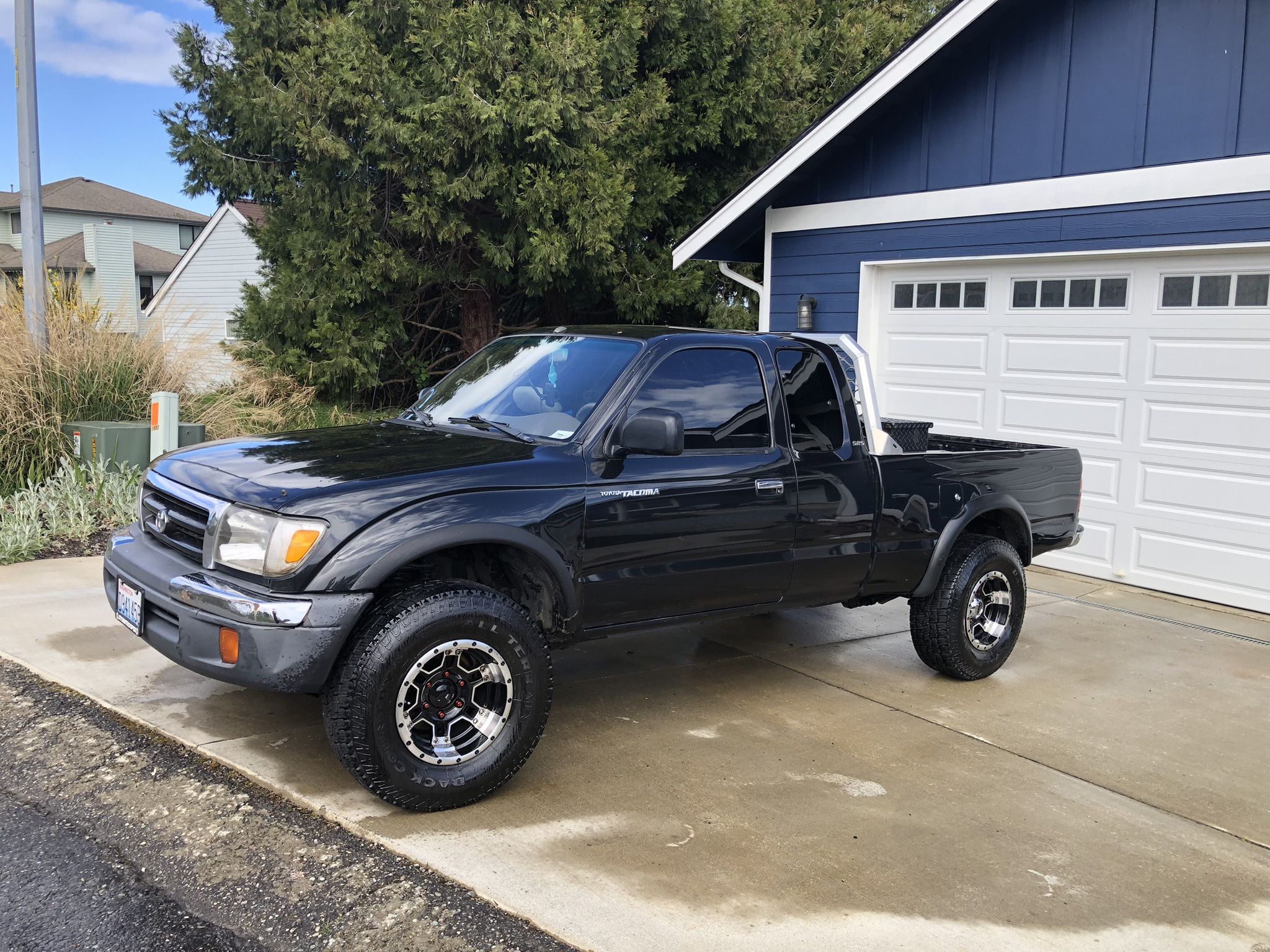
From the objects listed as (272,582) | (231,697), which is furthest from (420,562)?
(231,697)

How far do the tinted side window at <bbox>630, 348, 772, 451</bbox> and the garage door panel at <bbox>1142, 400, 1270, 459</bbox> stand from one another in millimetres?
4452

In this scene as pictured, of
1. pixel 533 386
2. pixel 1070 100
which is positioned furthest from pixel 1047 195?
pixel 533 386

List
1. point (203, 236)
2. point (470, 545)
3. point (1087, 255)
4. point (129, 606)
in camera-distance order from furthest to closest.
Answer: point (203, 236) → point (1087, 255) → point (129, 606) → point (470, 545)

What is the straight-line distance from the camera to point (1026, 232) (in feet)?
28.8

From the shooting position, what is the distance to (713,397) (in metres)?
5.07

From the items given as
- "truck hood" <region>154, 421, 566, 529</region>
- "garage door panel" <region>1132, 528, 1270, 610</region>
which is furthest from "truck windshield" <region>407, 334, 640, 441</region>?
"garage door panel" <region>1132, 528, 1270, 610</region>

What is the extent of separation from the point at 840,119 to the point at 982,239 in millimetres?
1643

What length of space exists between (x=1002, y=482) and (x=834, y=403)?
4.22 feet

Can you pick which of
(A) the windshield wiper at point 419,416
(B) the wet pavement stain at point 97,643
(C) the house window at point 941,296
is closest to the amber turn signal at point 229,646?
(A) the windshield wiper at point 419,416

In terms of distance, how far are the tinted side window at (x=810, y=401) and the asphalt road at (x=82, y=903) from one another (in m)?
3.26

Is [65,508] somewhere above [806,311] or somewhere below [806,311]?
below

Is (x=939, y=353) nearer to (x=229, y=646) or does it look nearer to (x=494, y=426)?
(x=494, y=426)

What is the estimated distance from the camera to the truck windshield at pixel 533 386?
4.81m

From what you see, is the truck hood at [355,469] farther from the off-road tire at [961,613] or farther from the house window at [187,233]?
the house window at [187,233]
